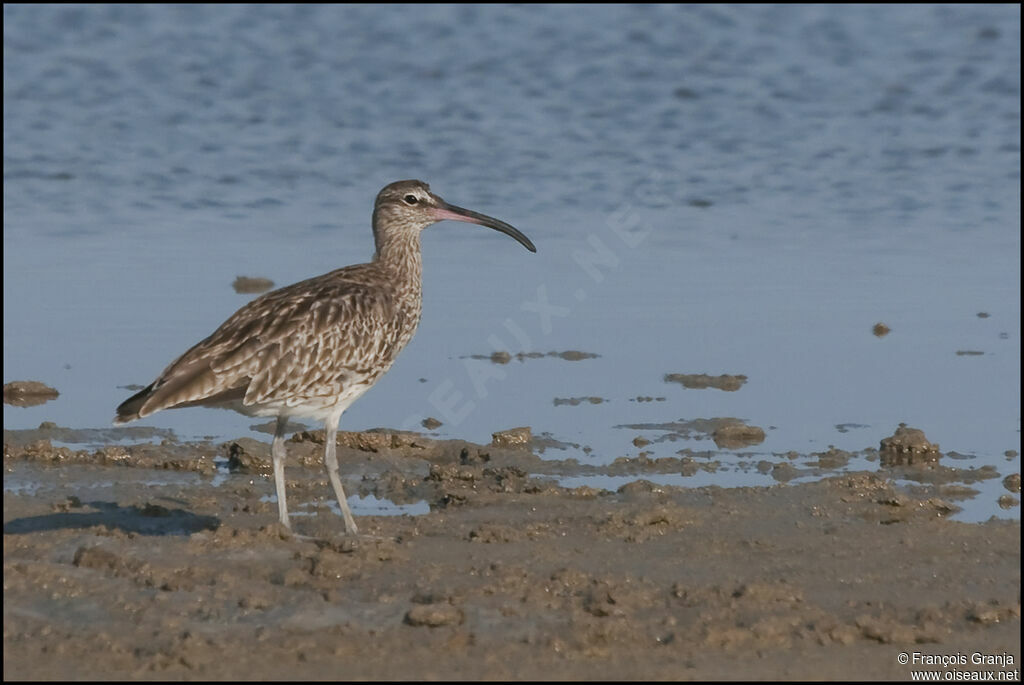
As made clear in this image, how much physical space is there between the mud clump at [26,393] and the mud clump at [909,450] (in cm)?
521

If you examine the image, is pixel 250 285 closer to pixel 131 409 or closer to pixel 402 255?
pixel 402 255

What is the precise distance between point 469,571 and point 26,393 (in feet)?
14.8

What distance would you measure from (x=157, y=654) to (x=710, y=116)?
1483 centimetres

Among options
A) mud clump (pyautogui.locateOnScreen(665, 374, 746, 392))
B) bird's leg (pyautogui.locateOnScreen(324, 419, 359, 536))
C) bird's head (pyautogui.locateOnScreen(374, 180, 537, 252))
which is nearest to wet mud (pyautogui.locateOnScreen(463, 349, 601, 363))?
mud clump (pyautogui.locateOnScreen(665, 374, 746, 392))

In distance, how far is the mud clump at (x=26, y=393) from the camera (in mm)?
11570

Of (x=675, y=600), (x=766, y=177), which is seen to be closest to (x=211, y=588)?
(x=675, y=600)

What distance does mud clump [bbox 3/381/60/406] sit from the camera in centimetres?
1157

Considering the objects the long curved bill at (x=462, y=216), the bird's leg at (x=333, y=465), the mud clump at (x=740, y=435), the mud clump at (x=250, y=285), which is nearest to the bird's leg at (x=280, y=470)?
the bird's leg at (x=333, y=465)

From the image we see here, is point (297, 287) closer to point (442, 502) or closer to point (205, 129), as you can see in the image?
point (442, 502)

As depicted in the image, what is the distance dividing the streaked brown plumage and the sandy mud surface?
580 mm

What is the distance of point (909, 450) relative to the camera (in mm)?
10570

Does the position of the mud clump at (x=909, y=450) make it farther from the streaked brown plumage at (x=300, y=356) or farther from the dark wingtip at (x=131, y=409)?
the dark wingtip at (x=131, y=409)

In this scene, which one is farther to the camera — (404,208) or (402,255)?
(404,208)

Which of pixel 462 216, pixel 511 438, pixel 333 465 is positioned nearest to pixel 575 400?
pixel 511 438
